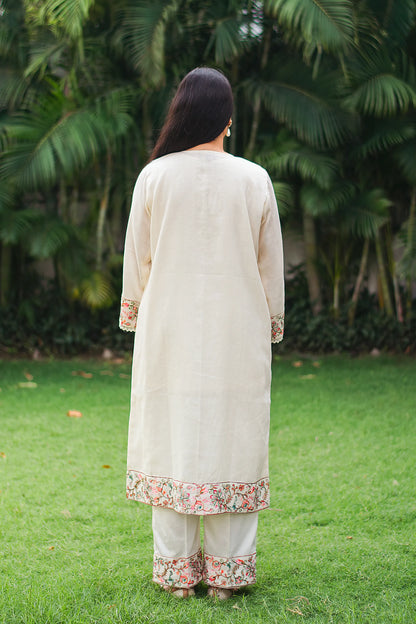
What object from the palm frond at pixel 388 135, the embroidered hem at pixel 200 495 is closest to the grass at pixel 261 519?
the embroidered hem at pixel 200 495

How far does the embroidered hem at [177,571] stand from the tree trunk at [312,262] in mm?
5771

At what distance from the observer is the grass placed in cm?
256

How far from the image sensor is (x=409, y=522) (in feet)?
11.1

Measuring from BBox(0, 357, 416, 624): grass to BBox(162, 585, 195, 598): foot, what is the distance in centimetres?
3

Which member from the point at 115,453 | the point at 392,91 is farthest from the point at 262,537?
the point at 392,91

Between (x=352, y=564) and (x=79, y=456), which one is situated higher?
(x=352, y=564)

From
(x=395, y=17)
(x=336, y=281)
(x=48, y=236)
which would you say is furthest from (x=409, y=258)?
(x=48, y=236)

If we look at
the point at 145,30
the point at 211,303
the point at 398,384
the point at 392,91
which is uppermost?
the point at 145,30

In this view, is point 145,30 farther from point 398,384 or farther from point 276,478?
point 276,478

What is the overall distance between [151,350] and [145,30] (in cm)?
528

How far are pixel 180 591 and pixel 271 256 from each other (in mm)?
1291

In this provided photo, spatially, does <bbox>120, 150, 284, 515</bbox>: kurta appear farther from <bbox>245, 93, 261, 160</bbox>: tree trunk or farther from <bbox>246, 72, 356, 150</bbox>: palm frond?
<bbox>245, 93, 261, 160</bbox>: tree trunk

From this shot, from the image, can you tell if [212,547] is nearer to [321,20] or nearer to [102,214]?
[321,20]

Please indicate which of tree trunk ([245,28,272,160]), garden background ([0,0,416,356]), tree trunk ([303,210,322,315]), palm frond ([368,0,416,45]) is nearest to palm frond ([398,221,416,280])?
garden background ([0,0,416,356])
